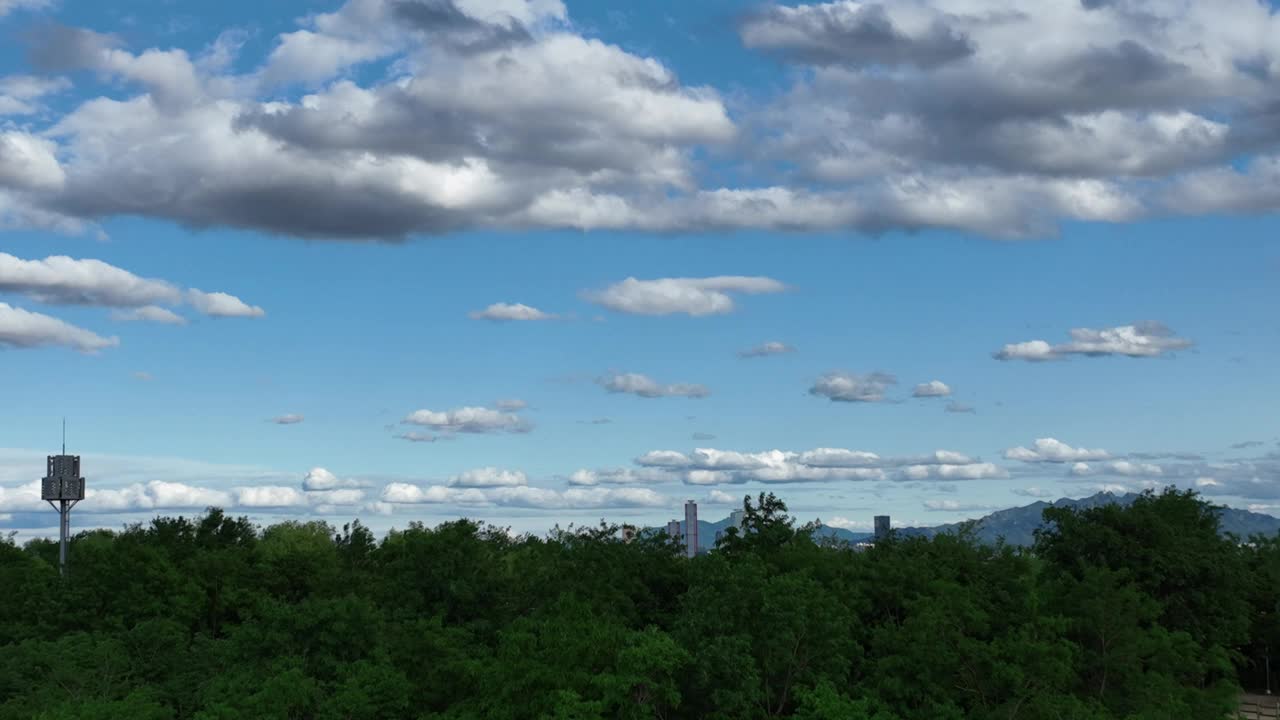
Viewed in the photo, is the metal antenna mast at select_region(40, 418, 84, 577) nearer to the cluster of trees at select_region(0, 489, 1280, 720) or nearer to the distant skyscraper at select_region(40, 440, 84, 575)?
the distant skyscraper at select_region(40, 440, 84, 575)

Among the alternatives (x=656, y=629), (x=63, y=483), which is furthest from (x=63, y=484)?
(x=656, y=629)

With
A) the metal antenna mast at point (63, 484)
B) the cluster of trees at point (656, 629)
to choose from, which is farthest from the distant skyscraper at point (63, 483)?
the cluster of trees at point (656, 629)

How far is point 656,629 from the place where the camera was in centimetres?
4678

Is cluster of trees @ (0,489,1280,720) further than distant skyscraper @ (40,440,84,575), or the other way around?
distant skyscraper @ (40,440,84,575)

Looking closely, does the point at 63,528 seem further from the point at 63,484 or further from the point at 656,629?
the point at 656,629

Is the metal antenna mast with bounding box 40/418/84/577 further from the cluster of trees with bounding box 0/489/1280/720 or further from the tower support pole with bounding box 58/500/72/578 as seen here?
the cluster of trees with bounding box 0/489/1280/720

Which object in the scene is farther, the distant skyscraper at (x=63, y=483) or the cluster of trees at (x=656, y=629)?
the distant skyscraper at (x=63, y=483)

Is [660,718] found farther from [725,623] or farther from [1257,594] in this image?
[1257,594]

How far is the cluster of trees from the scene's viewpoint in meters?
45.9

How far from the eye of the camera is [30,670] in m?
60.4

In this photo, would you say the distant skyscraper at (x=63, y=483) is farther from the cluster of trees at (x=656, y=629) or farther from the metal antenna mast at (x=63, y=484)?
the cluster of trees at (x=656, y=629)

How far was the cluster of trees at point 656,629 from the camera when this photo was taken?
4591 cm

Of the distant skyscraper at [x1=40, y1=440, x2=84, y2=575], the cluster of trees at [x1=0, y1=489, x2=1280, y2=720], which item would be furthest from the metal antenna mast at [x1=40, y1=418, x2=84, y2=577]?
the cluster of trees at [x1=0, y1=489, x2=1280, y2=720]

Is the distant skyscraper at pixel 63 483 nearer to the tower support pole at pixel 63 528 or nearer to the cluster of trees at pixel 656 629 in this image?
the tower support pole at pixel 63 528
